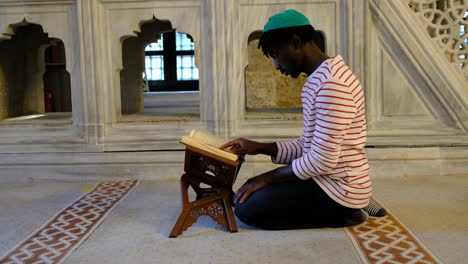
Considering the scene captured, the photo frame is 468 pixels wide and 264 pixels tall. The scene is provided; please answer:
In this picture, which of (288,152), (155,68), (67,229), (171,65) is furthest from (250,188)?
(155,68)

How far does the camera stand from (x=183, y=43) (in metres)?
9.95

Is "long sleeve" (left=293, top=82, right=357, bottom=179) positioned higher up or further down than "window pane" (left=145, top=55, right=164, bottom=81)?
further down

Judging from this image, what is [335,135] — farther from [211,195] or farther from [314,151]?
[211,195]

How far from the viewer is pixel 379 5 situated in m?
4.06

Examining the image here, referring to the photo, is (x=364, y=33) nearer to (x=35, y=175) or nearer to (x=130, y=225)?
(x=130, y=225)

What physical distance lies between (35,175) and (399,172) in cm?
272

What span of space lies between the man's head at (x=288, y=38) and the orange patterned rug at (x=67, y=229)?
4.16 ft

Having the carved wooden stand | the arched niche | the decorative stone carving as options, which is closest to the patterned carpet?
the carved wooden stand

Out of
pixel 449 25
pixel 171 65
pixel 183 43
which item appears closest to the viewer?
pixel 449 25

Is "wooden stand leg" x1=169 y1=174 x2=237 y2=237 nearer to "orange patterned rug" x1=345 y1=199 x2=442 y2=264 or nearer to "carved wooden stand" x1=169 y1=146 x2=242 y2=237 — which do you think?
"carved wooden stand" x1=169 y1=146 x2=242 y2=237

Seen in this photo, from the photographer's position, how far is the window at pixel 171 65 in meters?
9.80

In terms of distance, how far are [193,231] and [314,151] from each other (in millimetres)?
733

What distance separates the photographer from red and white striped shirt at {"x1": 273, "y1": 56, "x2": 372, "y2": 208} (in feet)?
8.15

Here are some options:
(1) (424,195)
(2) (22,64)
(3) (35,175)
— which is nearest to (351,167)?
(1) (424,195)
